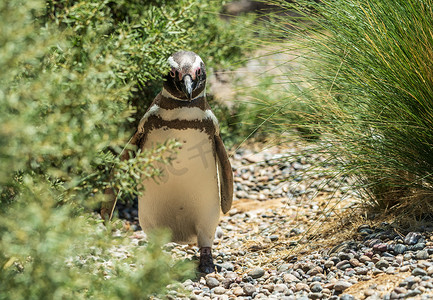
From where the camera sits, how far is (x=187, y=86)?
291cm

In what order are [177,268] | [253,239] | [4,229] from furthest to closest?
[253,239], [177,268], [4,229]

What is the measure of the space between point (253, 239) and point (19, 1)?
2481mm

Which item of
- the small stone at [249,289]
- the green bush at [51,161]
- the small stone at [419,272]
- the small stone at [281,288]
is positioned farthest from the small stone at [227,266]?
the green bush at [51,161]

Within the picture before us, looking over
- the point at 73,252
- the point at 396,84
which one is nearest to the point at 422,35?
the point at 396,84

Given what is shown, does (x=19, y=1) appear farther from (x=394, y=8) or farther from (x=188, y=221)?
(x=394, y=8)

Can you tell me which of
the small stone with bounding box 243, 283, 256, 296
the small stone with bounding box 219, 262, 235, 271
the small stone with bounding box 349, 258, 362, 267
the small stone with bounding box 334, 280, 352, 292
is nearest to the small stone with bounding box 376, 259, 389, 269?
the small stone with bounding box 349, 258, 362, 267

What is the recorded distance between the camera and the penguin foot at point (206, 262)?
10.6ft

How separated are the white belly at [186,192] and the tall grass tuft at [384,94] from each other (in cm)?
68

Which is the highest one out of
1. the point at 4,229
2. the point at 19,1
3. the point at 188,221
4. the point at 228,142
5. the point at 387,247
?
the point at 19,1

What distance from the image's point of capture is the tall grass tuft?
2.96 metres

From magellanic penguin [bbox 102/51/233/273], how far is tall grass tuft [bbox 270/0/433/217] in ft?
2.10

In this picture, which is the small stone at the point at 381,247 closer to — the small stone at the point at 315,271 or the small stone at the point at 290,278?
the small stone at the point at 315,271

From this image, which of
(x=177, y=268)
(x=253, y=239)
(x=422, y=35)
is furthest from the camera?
(x=253, y=239)

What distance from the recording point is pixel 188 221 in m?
3.33
